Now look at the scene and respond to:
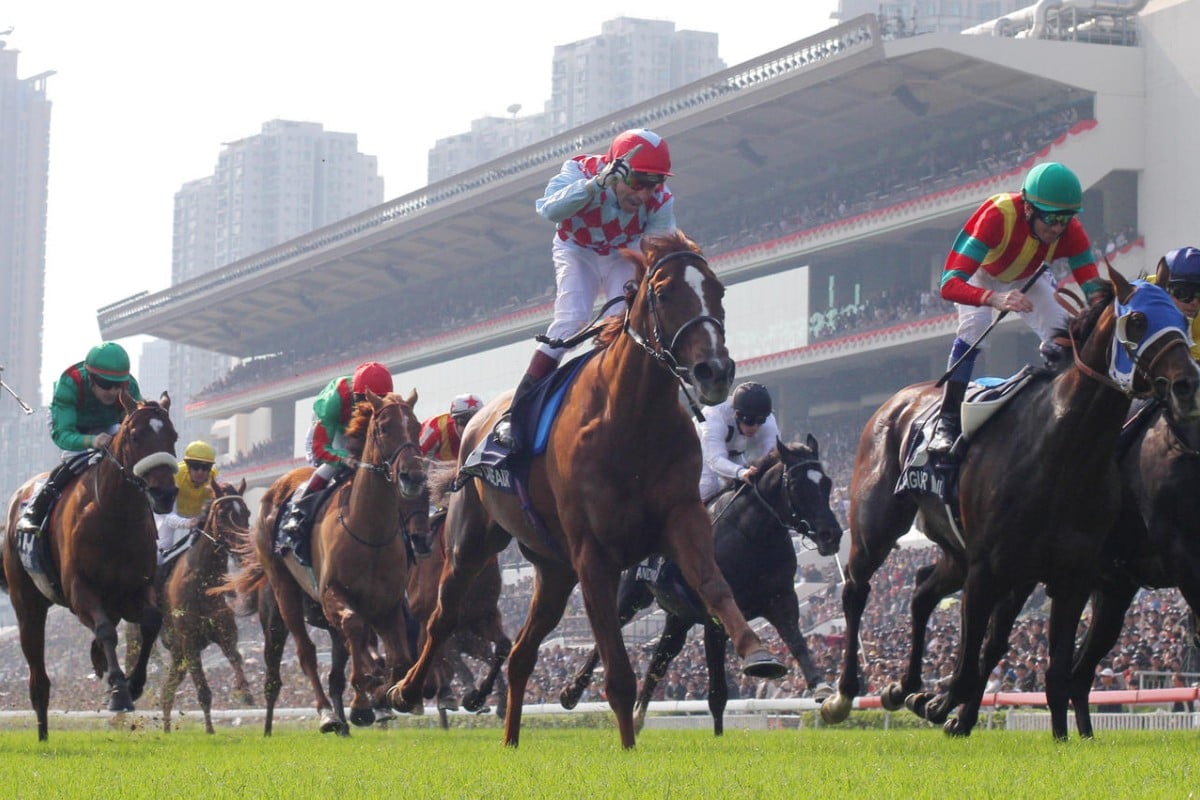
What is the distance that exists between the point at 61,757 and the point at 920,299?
32496 mm

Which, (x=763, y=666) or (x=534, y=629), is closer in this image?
(x=763, y=666)

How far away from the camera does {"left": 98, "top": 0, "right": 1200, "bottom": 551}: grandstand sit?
121 feet

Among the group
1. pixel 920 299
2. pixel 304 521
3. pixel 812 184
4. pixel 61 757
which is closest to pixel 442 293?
pixel 812 184

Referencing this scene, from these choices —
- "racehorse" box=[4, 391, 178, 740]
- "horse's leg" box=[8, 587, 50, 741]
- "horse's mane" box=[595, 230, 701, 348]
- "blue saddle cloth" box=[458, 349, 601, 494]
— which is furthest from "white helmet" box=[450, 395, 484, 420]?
"horse's mane" box=[595, 230, 701, 348]

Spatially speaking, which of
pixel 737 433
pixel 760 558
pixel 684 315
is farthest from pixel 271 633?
pixel 684 315

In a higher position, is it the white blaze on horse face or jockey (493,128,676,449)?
jockey (493,128,676,449)

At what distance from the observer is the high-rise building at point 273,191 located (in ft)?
487

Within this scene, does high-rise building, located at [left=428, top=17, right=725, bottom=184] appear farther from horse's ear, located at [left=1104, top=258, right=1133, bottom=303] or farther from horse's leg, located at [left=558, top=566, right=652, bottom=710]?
horse's ear, located at [left=1104, top=258, right=1133, bottom=303]

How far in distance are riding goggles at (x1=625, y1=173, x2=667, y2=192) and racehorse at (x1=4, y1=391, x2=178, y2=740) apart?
10.3ft

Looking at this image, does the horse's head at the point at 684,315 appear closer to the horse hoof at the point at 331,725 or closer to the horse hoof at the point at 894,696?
the horse hoof at the point at 894,696

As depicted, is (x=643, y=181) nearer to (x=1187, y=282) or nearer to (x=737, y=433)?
(x=1187, y=282)

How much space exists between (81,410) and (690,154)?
36726 mm

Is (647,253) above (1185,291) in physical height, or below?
above

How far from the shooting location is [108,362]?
1031 cm
